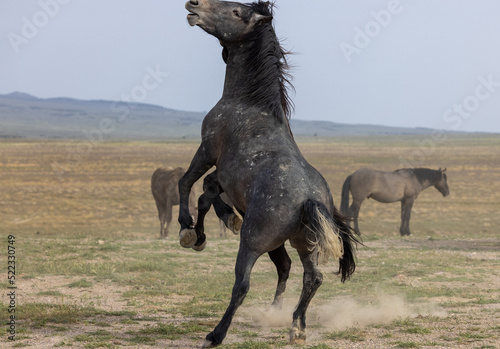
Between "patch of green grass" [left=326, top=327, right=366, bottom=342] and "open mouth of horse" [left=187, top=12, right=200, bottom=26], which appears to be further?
"open mouth of horse" [left=187, top=12, right=200, bottom=26]

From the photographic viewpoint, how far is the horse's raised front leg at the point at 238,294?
16.3 feet

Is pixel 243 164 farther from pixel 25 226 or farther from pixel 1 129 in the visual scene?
pixel 1 129

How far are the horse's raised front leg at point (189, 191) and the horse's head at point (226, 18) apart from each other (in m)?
1.11

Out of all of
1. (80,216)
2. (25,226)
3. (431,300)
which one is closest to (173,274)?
(431,300)

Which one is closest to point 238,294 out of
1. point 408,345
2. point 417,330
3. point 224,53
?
point 408,345

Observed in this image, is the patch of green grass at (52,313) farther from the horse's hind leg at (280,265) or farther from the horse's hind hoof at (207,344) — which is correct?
the horse's hind leg at (280,265)

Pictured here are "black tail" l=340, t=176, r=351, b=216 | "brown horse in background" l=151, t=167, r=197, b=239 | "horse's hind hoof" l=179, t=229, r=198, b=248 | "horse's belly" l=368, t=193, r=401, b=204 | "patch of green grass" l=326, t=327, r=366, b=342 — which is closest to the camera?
"patch of green grass" l=326, t=327, r=366, b=342

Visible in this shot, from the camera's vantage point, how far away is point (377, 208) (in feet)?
78.7

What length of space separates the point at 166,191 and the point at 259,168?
11.6 m

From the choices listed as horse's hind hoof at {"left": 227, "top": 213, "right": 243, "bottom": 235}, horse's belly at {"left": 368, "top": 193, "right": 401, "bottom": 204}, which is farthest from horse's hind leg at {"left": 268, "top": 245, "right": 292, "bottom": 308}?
horse's belly at {"left": 368, "top": 193, "right": 401, "bottom": 204}

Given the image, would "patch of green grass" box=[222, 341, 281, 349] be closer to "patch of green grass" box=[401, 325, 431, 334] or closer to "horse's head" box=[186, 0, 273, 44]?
"patch of green grass" box=[401, 325, 431, 334]

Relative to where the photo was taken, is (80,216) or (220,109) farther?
(80,216)

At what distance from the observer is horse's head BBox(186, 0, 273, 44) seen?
5.75 metres

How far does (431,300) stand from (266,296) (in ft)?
6.56
